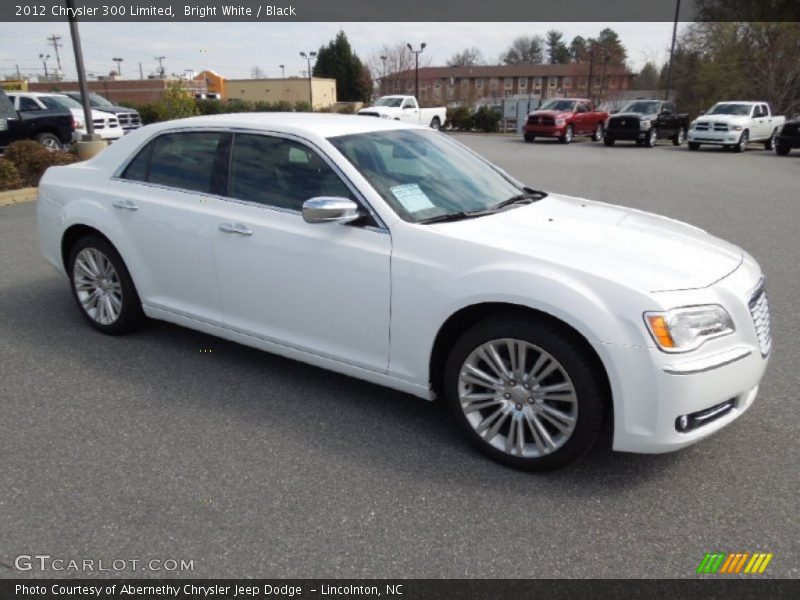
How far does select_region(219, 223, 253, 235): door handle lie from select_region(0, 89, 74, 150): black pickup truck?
13293 millimetres

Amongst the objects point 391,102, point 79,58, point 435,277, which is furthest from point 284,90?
point 435,277

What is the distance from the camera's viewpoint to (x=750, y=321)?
9.78 feet

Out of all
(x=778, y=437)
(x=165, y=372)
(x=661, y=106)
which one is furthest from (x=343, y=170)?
(x=661, y=106)

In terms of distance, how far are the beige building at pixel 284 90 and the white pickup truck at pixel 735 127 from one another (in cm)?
4881

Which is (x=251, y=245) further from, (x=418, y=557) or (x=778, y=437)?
(x=778, y=437)

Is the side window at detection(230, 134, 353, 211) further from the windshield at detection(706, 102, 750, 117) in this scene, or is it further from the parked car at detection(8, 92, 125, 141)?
the windshield at detection(706, 102, 750, 117)

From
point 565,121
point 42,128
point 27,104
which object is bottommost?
point 565,121

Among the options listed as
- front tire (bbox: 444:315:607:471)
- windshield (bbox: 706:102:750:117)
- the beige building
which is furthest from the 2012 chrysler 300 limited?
the beige building

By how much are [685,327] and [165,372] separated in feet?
10.6

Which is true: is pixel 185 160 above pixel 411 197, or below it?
above

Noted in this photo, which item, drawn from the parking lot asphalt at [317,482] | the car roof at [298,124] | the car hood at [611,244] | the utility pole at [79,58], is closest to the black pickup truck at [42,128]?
the utility pole at [79,58]

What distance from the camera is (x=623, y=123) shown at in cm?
2559

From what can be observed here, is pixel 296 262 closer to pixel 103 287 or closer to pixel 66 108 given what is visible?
pixel 103 287

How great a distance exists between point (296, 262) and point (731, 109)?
2556 centimetres
